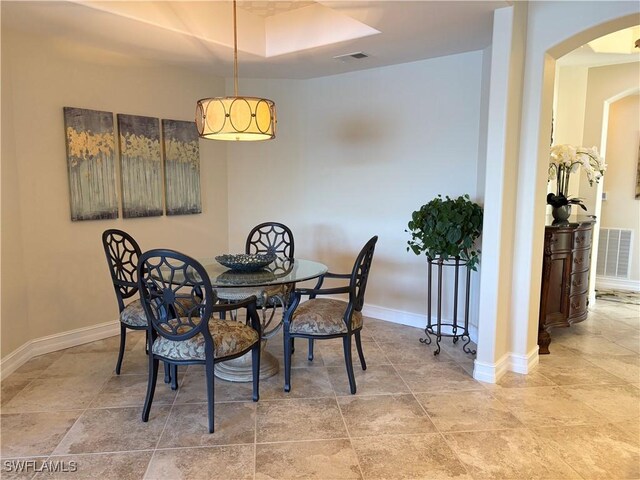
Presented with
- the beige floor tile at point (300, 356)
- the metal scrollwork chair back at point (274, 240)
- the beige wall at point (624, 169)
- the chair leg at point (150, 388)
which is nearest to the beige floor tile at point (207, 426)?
the chair leg at point (150, 388)

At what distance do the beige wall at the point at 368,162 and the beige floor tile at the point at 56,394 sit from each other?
223 centimetres

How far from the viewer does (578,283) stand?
12.9 ft

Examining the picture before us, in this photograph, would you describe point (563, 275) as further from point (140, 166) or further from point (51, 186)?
point (51, 186)

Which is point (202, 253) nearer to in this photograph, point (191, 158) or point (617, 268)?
point (191, 158)

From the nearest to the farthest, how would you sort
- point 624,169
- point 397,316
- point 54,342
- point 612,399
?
point 612,399 → point 54,342 → point 397,316 → point 624,169

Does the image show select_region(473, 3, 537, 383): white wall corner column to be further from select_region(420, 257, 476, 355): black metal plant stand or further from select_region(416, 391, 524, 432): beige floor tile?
select_region(420, 257, 476, 355): black metal plant stand

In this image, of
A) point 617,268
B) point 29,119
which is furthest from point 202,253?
point 617,268

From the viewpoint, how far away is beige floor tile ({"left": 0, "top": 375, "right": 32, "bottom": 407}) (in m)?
2.86

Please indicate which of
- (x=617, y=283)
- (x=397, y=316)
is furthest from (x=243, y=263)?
(x=617, y=283)

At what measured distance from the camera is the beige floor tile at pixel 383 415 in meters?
2.49

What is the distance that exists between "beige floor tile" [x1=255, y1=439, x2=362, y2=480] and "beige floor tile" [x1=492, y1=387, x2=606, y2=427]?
1.08 meters

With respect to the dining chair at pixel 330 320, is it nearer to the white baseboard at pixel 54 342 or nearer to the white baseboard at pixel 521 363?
the white baseboard at pixel 521 363

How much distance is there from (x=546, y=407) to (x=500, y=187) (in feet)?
4.51

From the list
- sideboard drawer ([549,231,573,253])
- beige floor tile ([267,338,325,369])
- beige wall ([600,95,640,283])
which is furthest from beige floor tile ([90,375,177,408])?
beige wall ([600,95,640,283])
